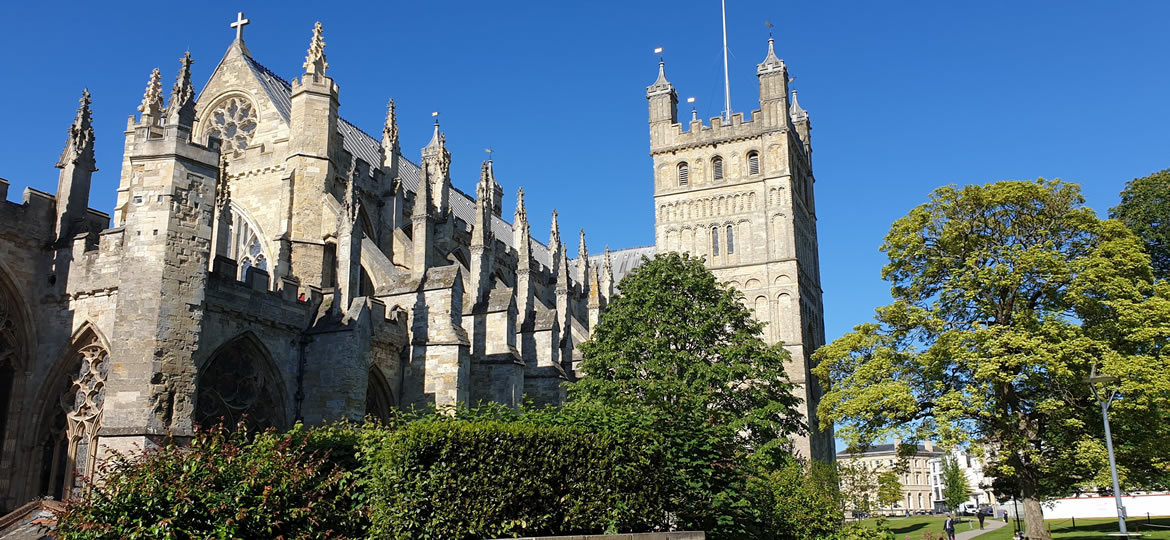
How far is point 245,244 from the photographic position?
27422 mm

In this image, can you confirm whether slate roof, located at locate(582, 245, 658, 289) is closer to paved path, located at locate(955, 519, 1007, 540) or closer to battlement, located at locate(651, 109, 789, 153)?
battlement, located at locate(651, 109, 789, 153)

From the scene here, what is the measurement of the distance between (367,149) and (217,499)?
2859 cm

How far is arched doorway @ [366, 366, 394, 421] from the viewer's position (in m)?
22.8

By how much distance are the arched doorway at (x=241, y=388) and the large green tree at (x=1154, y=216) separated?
2816cm

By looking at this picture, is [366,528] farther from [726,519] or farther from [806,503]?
[806,503]

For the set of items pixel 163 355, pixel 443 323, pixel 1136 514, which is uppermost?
pixel 443 323

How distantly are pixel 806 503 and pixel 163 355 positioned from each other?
13.3m

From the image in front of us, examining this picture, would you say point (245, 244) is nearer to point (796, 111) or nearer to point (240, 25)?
point (240, 25)

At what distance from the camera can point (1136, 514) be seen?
1884 inches

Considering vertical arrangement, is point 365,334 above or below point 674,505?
above

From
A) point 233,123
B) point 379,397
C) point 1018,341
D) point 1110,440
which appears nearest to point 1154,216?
point 1018,341

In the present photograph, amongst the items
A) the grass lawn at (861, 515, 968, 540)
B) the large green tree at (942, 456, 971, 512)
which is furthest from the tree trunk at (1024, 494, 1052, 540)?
the large green tree at (942, 456, 971, 512)

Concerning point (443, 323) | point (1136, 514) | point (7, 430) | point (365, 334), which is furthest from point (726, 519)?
point (1136, 514)

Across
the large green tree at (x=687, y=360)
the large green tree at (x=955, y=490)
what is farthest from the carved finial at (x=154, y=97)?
the large green tree at (x=955, y=490)
